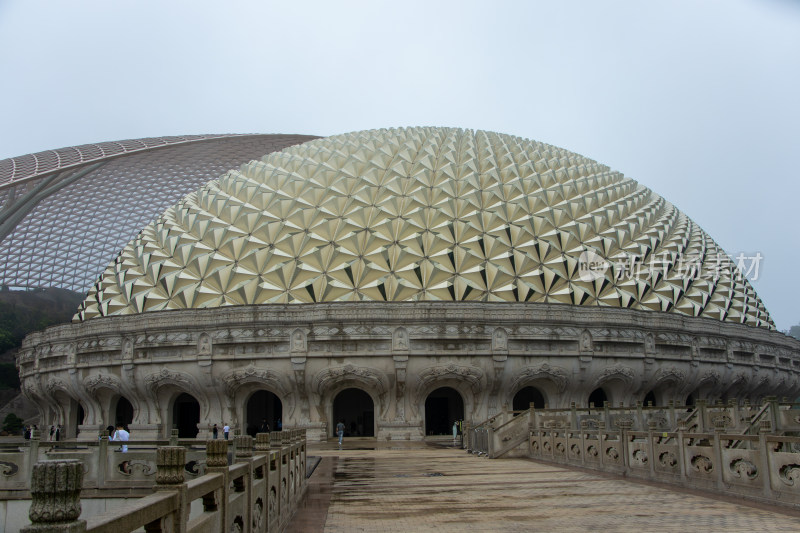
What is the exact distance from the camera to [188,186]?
201 feet

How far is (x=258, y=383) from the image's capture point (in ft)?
98.7

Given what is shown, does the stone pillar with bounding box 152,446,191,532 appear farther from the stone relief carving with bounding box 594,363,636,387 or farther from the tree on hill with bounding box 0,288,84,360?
the tree on hill with bounding box 0,288,84,360

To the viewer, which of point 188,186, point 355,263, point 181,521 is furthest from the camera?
point 188,186

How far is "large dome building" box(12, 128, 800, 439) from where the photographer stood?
2980cm

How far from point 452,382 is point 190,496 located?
84.9ft

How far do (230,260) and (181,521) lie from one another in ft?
98.2

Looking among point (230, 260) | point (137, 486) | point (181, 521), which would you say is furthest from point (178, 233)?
point (181, 521)

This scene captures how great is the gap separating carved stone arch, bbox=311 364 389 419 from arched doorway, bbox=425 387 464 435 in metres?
4.35

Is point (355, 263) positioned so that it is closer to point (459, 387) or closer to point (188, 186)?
point (459, 387)

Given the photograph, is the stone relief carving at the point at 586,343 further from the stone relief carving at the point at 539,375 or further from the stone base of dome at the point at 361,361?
the stone relief carving at the point at 539,375

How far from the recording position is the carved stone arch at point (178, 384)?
99.3ft

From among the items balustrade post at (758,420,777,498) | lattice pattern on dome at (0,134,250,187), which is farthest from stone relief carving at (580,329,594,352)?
lattice pattern on dome at (0,134,250,187)

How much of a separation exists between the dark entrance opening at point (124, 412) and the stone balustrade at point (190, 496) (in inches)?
1059

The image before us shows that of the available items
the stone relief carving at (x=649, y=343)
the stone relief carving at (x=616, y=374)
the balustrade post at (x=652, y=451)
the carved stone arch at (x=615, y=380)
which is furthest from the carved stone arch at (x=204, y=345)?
the balustrade post at (x=652, y=451)
